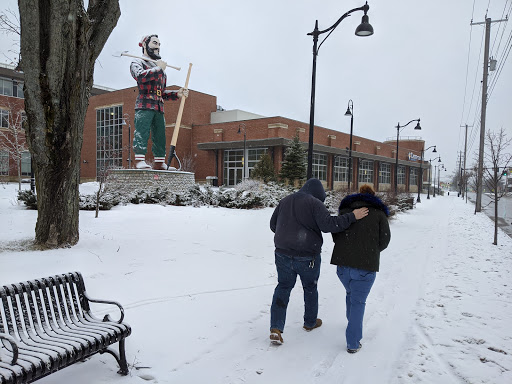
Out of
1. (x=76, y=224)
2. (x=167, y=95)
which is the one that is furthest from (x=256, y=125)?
(x=76, y=224)

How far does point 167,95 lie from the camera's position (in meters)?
23.5

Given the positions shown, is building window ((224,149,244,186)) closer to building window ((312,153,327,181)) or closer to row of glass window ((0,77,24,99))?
building window ((312,153,327,181))

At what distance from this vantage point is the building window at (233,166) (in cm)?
4250

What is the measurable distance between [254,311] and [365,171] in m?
53.3

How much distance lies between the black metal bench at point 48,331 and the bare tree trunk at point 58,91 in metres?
3.66

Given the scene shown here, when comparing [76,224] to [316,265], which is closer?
[316,265]

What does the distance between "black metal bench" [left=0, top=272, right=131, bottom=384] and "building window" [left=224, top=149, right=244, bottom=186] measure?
127 feet

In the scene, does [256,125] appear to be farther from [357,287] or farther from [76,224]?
[357,287]

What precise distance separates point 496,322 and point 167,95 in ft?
73.0

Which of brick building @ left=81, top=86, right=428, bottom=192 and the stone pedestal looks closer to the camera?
the stone pedestal

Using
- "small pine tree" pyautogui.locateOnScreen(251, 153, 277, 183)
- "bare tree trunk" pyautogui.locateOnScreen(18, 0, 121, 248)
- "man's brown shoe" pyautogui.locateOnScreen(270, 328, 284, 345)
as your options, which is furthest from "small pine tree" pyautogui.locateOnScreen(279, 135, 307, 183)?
"man's brown shoe" pyautogui.locateOnScreen(270, 328, 284, 345)

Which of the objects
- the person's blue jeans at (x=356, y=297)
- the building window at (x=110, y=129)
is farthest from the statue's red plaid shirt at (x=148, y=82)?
→ the building window at (x=110, y=129)

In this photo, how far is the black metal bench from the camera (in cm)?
253

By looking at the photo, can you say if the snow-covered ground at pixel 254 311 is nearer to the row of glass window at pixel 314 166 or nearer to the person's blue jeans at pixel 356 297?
the person's blue jeans at pixel 356 297
